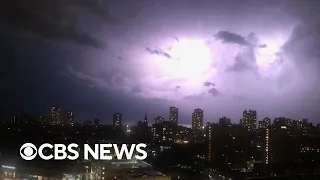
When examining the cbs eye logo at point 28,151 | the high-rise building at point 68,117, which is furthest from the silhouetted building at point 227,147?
the high-rise building at point 68,117

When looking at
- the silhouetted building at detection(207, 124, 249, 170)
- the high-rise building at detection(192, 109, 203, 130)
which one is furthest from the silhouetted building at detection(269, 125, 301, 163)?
the high-rise building at detection(192, 109, 203, 130)

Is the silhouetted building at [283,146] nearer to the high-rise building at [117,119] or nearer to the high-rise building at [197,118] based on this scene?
the high-rise building at [197,118]

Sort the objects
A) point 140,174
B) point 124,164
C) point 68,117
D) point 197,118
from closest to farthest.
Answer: point 140,174 → point 124,164 → point 197,118 → point 68,117

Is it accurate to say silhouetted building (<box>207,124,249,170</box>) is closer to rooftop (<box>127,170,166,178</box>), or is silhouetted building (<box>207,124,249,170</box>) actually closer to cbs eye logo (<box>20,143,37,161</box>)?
rooftop (<box>127,170,166,178</box>)

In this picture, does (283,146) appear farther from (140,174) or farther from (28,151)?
(28,151)

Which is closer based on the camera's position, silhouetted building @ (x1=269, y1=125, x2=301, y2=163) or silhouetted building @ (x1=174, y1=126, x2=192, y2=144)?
silhouetted building @ (x1=269, y1=125, x2=301, y2=163)

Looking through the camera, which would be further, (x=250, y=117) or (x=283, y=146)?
(x=250, y=117)

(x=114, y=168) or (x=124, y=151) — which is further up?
(x=124, y=151)

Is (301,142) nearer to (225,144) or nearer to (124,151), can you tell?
(225,144)

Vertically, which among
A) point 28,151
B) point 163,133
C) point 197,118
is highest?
point 28,151

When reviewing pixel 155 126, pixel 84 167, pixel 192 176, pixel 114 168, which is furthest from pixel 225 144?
pixel 114 168

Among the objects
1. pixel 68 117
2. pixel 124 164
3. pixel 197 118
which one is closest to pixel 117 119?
pixel 68 117
